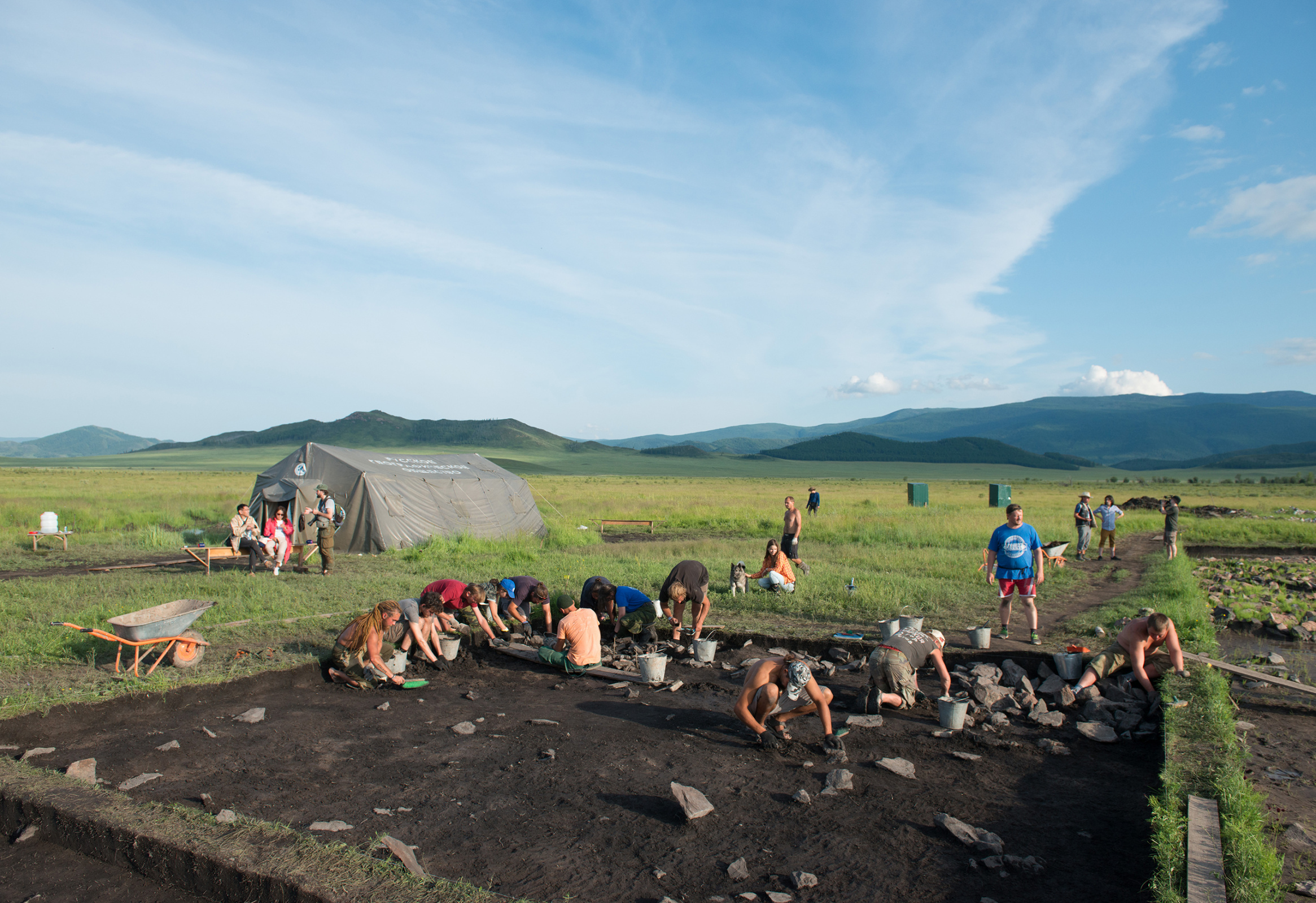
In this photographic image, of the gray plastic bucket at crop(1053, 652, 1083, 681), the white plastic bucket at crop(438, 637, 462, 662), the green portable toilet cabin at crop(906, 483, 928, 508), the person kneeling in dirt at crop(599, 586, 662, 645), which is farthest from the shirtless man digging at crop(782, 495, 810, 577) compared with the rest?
the green portable toilet cabin at crop(906, 483, 928, 508)

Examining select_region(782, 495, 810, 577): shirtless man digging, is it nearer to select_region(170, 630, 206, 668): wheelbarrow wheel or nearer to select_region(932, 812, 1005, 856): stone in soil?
select_region(932, 812, 1005, 856): stone in soil

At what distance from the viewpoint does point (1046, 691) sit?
820 cm

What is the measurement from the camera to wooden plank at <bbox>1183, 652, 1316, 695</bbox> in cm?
762

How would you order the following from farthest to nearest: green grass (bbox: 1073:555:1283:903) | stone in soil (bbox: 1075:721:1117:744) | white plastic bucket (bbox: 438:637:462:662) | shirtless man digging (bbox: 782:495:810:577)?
shirtless man digging (bbox: 782:495:810:577), white plastic bucket (bbox: 438:637:462:662), stone in soil (bbox: 1075:721:1117:744), green grass (bbox: 1073:555:1283:903)

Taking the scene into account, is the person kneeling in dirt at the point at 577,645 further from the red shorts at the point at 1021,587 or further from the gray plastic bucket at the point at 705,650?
the red shorts at the point at 1021,587

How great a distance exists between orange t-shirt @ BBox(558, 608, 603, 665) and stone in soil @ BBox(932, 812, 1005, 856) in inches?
185

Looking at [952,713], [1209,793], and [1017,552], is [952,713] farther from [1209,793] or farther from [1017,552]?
[1017,552]

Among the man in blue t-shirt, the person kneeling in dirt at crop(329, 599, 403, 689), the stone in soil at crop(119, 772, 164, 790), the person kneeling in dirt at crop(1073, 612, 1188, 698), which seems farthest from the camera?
the man in blue t-shirt

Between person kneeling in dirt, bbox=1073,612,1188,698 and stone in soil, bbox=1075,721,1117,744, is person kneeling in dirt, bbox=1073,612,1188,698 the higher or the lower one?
the higher one

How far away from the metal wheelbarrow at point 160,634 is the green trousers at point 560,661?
12.3ft

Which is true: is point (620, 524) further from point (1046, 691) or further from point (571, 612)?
point (1046, 691)

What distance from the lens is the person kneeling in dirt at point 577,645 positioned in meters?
8.97

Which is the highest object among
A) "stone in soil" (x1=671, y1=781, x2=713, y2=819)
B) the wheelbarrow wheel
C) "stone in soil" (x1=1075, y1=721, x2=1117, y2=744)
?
the wheelbarrow wheel

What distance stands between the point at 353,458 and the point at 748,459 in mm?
165346
